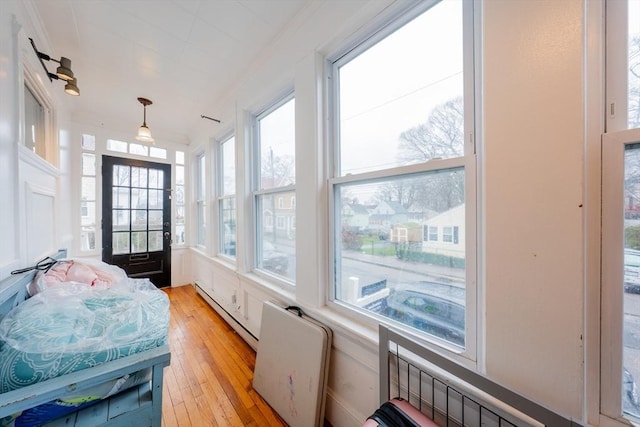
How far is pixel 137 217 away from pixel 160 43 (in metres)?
2.82

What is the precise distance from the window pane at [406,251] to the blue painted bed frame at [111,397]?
99 cm

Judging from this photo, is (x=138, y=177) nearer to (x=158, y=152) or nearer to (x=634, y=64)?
(x=158, y=152)

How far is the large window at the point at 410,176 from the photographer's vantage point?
98cm

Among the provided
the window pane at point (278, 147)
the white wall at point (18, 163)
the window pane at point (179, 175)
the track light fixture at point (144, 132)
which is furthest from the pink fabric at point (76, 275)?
the window pane at point (179, 175)

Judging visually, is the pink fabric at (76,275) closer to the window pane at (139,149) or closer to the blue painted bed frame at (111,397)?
the blue painted bed frame at (111,397)

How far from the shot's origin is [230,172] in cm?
306

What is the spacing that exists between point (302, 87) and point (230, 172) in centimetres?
183

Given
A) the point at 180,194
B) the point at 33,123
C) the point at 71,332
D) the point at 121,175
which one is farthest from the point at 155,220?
the point at 71,332

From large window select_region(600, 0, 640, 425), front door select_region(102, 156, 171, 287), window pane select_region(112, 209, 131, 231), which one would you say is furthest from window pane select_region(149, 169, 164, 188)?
large window select_region(600, 0, 640, 425)

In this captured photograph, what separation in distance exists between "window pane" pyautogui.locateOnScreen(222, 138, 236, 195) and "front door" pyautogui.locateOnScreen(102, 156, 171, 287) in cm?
149

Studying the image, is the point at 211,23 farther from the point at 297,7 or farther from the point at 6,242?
the point at 6,242

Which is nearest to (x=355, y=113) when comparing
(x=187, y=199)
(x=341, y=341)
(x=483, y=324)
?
(x=483, y=324)

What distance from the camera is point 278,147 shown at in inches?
83.0

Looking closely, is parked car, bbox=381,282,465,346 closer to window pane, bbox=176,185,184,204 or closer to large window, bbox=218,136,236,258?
large window, bbox=218,136,236,258
